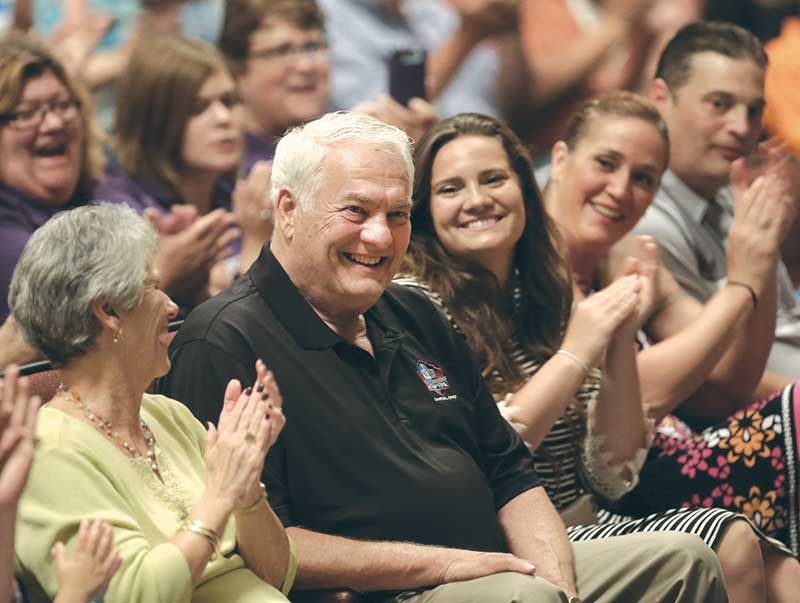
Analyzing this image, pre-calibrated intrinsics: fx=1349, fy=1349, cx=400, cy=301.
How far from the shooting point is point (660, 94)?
4.05 meters

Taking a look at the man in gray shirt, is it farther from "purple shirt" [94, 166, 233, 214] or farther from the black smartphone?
"purple shirt" [94, 166, 233, 214]

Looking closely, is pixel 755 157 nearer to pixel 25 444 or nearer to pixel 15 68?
pixel 15 68

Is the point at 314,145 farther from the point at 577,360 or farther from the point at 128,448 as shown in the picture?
the point at 577,360

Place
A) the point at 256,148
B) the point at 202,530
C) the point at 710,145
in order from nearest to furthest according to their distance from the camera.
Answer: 1. the point at 202,530
2. the point at 710,145
3. the point at 256,148

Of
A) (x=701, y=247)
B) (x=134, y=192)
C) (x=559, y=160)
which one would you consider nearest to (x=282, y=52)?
(x=134, y=192)

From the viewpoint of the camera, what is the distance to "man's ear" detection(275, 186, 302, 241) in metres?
2.35

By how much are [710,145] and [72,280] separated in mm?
2465

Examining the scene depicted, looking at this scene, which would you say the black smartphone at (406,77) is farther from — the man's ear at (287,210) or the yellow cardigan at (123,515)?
the yellow cardigan at (123,515)

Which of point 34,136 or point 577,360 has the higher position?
point 34,136

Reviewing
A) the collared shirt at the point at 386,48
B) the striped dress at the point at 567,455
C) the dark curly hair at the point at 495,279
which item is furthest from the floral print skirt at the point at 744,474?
the collared shirt at the point at 386,48

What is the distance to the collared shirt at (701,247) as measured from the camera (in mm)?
3703

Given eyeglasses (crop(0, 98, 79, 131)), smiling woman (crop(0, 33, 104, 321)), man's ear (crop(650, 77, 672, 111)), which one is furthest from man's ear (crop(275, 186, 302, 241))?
man's ear (crop(650, 77, 672, 111))

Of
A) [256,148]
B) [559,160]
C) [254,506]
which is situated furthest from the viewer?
[256,148]

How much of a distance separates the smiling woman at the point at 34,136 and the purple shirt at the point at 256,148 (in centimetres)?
92
